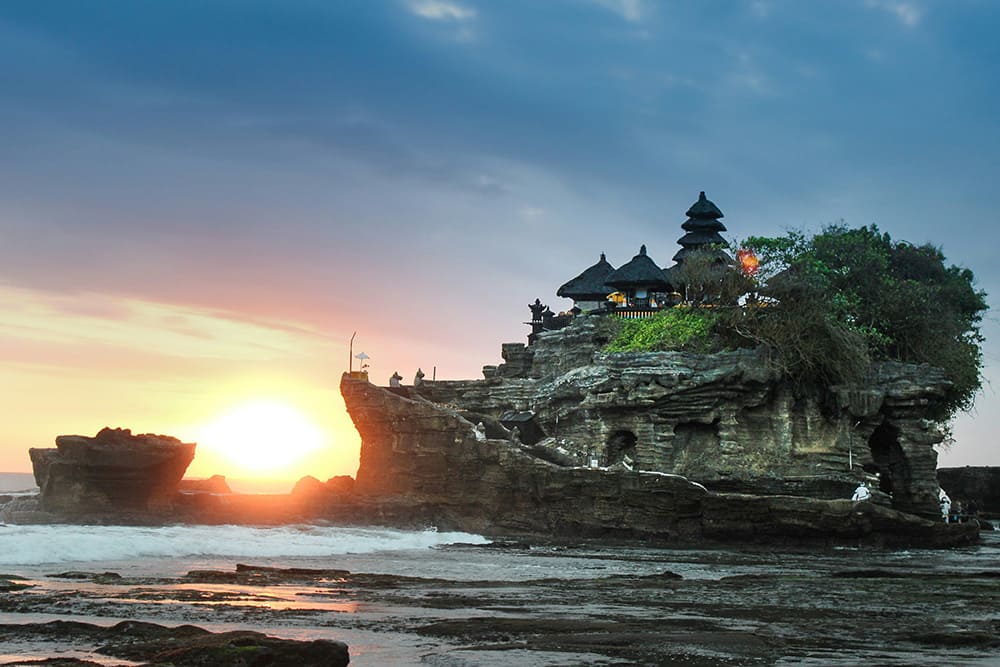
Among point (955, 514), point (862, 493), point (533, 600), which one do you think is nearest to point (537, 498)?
point (862, 493)

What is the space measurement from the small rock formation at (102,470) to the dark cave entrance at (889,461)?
27221mm

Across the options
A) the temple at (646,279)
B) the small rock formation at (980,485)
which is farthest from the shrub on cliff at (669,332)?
the small rock formation at (980,485)

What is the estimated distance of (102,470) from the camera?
4325 cm

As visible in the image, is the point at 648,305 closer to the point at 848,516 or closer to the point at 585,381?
the point at 585,381

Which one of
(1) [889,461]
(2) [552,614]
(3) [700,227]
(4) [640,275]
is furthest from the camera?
(3) [700,227]

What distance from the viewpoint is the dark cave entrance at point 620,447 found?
45125 mm

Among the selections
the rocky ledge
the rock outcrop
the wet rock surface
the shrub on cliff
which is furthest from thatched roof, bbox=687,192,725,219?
the rocky ledge

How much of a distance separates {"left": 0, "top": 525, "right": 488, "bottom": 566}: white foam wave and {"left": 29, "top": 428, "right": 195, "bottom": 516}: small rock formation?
5.61 meters

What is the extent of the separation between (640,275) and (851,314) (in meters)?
10.2

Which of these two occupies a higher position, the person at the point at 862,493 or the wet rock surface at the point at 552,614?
the person at the point at 862,493

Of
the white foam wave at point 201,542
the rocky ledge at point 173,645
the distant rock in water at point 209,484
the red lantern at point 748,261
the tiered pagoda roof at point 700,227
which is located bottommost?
the rocky ledge at point 173,645

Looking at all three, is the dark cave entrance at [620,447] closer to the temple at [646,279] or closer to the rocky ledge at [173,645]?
the temple at [646,279]

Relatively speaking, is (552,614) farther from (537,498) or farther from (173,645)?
(537,498)

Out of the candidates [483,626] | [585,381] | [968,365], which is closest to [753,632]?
[483,626]
